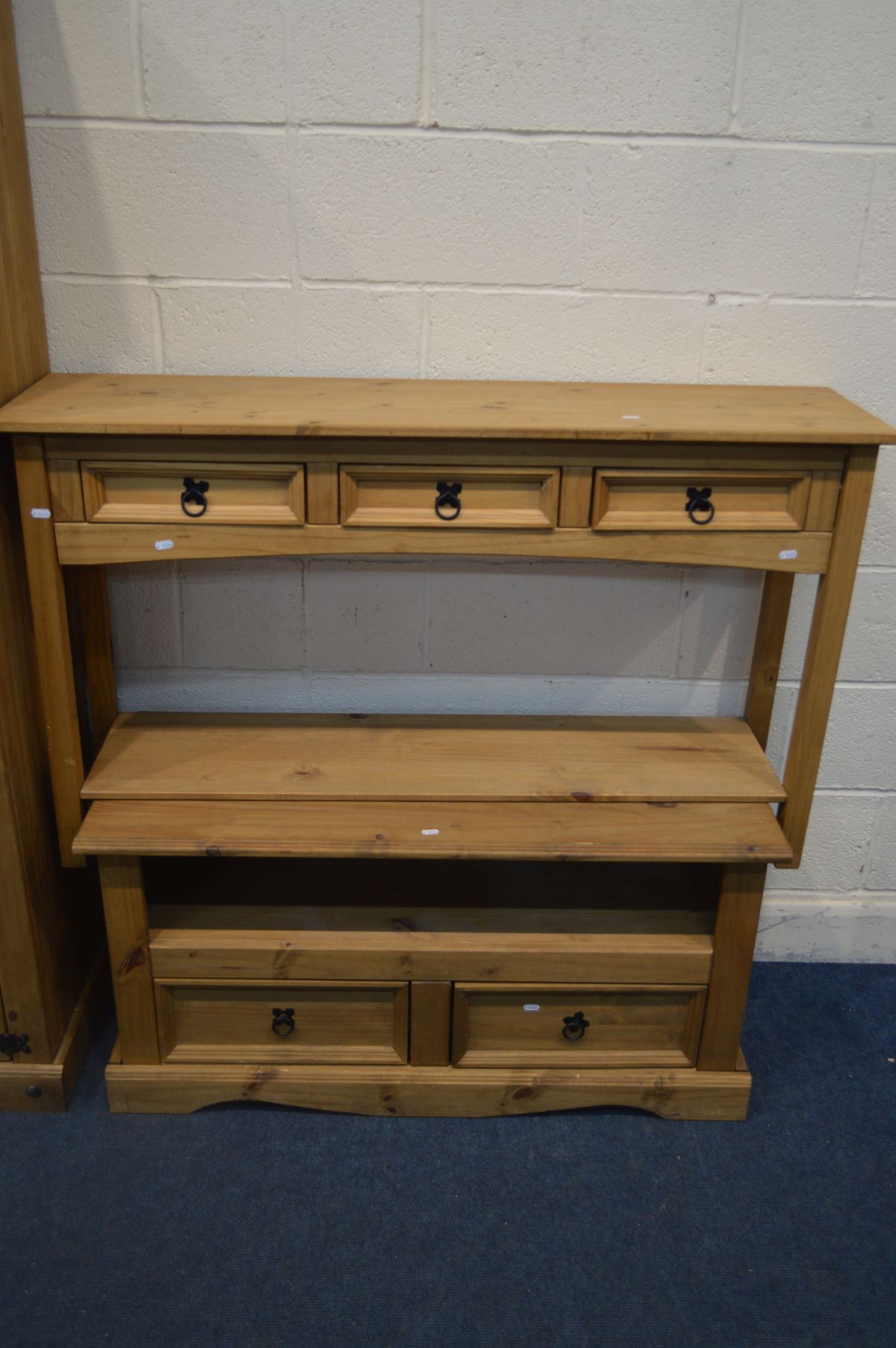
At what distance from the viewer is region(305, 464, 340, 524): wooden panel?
1594 mm

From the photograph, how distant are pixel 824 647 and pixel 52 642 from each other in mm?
1201

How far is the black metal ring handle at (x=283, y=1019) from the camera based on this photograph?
1918mm

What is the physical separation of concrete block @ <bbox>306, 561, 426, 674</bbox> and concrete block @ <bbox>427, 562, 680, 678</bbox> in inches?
1.6

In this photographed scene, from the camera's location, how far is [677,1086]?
1.95 meters

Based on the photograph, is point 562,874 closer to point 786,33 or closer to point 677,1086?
point 677,1086

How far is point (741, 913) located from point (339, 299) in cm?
125

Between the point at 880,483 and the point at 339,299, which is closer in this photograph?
the point at 339,299

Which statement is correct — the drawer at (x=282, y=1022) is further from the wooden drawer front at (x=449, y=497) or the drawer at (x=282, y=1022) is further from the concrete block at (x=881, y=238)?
the concrete block at (x=881, y=238)

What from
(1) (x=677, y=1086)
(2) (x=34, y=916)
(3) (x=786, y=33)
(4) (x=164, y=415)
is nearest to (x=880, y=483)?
(3) (x=786, y=33)

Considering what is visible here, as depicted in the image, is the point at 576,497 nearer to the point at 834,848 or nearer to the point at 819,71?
the point at 819,71

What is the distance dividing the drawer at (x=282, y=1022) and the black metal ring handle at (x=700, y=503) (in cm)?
93

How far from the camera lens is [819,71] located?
1761 mm

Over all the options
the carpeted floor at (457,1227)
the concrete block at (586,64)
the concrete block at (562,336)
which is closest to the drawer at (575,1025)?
the carpeted floor at (457,1227)

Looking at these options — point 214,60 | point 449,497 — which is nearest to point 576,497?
point 449,497
